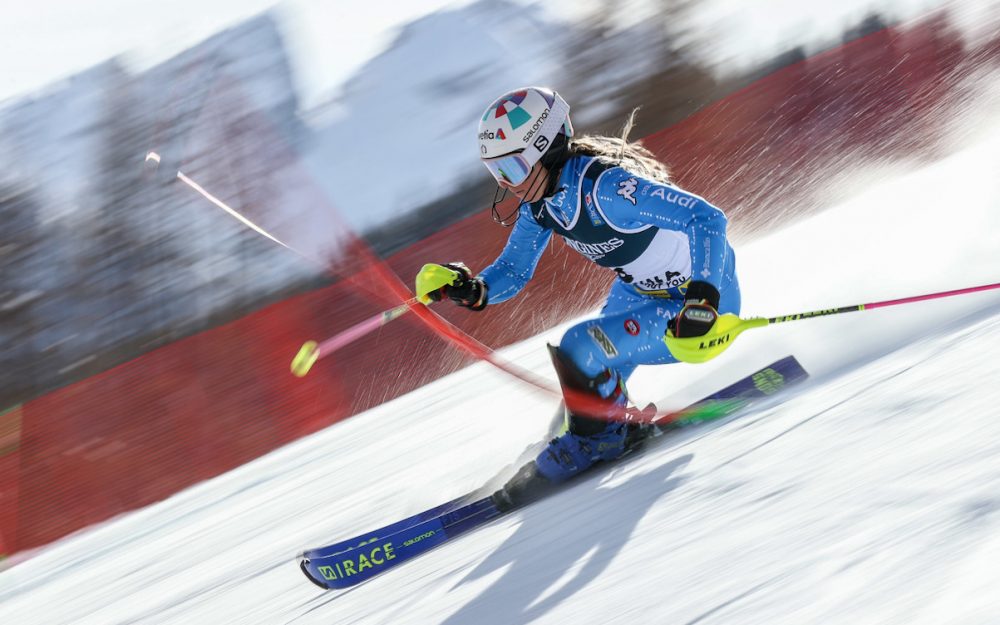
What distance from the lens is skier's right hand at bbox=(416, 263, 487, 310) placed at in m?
3.65

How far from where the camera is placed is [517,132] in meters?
→ 3.19

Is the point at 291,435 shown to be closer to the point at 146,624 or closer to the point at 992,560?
the point at 146,624

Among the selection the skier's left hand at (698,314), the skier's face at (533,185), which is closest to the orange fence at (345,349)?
the skier's face at (533,185)

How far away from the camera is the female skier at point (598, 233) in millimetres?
3168

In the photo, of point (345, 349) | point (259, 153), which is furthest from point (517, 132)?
point (259, 153)

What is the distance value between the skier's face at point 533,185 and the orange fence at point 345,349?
4.99 meters

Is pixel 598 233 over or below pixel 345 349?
below

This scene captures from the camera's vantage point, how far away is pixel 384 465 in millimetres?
4957

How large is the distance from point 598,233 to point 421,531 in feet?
3.90

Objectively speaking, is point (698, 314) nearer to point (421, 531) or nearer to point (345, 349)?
point (421, 531)

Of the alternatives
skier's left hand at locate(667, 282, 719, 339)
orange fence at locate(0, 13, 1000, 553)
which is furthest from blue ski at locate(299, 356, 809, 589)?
orange fence at locate(0, 13, 1000, 553)

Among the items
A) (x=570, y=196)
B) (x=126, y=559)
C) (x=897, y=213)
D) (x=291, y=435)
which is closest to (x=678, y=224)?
(x=570, y=196)

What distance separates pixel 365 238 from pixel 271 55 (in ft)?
31.9

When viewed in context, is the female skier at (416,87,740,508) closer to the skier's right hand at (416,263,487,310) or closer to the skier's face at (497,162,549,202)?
the skier's face at (497,162,549,202)
